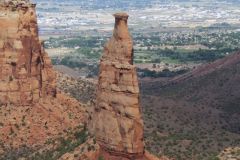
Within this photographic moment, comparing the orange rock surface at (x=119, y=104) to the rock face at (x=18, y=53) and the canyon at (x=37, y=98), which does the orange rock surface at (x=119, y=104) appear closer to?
the canyon at (x=37, y=98)

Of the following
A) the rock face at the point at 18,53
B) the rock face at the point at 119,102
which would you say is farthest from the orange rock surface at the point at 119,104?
the rock face at the point at 18,53

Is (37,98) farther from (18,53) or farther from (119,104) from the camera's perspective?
(119,104)

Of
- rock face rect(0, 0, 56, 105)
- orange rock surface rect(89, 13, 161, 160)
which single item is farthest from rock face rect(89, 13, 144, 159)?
rock face rect(0, 0, 56, 105)

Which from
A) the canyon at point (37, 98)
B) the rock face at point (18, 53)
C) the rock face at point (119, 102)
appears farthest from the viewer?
the rock face at point (18, 53)

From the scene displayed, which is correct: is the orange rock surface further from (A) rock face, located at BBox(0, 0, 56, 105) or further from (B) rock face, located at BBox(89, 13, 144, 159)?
(A) rock face, located at BBox(0, 0, 56, 105)

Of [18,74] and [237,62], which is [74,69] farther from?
[18,74]

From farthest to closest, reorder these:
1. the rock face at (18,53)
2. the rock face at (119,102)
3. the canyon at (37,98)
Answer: the rock face at (18,53) → the canyon at (37,98) → the rock face at (119,102)

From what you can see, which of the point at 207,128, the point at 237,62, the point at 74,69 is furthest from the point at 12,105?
the point at 74,69
